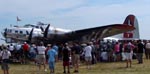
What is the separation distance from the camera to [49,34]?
120 ft

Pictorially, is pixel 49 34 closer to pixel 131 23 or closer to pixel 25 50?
pixel 25 50

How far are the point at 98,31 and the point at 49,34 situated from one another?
16.3 feet

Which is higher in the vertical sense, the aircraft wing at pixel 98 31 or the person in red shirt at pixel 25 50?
the aircraft wing at pixel 98 31

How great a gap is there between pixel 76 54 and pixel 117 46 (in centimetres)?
729

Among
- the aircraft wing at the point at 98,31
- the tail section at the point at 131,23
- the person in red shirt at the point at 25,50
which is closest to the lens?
the person in red shirt at the point at 25,50

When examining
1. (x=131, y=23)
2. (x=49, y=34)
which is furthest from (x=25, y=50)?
(x=131, y=23)

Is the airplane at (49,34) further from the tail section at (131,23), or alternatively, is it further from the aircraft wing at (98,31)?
the tail section at (131,23)

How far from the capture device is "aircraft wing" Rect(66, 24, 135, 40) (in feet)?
106

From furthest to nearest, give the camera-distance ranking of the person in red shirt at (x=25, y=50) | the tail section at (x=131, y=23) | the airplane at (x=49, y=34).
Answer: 1. the tail section at (x=131, y=23)
2. the airplane at (x=49, y=34)
3. the person in red shirt at (x=25, y=50)

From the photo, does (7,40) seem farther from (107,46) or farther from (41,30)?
(107,46)

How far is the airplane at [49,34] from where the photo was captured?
116 feet

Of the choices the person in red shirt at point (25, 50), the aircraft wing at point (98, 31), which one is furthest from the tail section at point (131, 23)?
the person in red shirt at point (25, 50)

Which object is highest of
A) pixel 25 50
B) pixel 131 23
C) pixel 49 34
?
pixel 131 23

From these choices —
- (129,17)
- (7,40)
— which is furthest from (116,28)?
(129,17)
